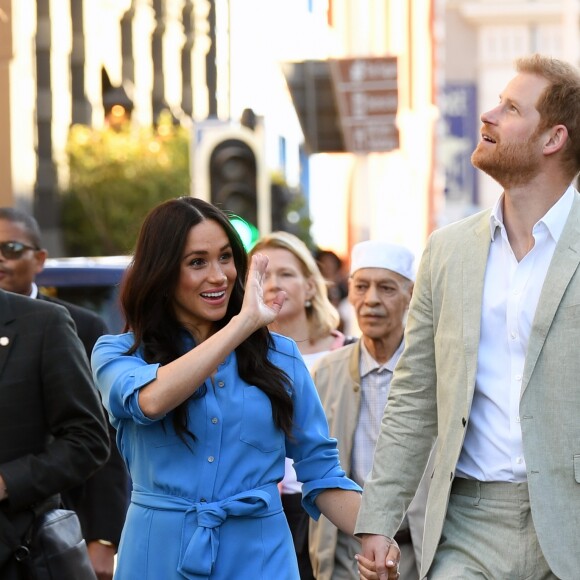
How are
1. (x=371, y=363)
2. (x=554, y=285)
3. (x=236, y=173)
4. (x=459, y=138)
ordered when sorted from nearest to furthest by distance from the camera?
1. (x=554, y=285)
2. (x=371, y=363)
3. (x=236, y=173)
4. (x=459, y=138)

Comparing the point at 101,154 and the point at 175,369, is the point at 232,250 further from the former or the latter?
the point at 101,154

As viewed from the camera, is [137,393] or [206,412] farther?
[206,412]

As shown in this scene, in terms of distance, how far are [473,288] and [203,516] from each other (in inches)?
42.6

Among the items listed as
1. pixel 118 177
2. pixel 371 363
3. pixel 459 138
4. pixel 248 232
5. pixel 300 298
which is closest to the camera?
pixel 371 363

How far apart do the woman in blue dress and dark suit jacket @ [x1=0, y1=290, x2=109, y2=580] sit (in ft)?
1.94

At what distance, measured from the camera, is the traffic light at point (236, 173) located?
47.4 feet

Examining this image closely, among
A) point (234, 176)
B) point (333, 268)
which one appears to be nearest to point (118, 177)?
point (333, 268)

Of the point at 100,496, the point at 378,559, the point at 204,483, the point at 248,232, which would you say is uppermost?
the point at 248,232

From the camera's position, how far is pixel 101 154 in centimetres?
3819

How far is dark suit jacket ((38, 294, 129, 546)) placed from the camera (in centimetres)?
682

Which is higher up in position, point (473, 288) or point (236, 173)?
point (236, 173)

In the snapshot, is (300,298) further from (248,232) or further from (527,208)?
(248,232)

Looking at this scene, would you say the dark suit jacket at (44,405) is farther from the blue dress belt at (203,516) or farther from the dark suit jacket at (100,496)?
the dark suit jacket at (100,496)

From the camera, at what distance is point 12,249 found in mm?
7227
